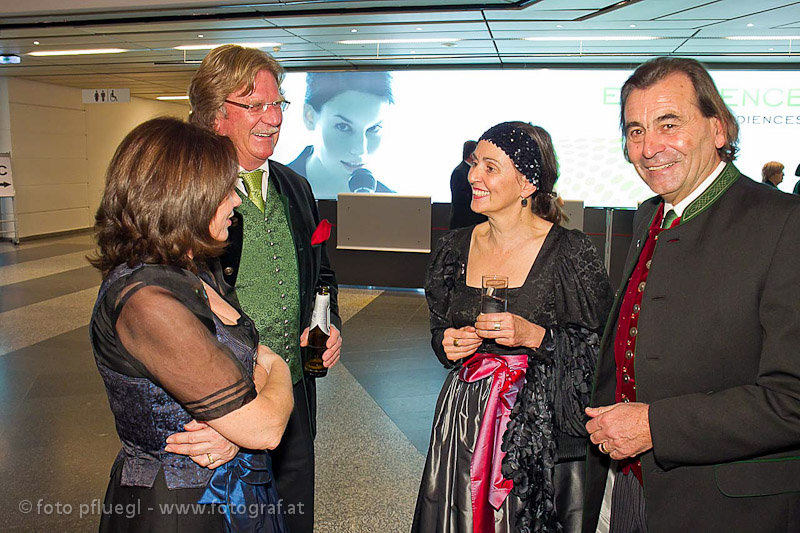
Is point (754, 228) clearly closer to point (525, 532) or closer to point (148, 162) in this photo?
point (525, 532)

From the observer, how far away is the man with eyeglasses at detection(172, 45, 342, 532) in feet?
7.22

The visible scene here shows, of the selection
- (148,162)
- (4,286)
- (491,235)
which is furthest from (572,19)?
(4,286)

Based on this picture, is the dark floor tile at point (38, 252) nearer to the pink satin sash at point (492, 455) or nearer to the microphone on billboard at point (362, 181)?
the microphone on billboard at point (362, 181)

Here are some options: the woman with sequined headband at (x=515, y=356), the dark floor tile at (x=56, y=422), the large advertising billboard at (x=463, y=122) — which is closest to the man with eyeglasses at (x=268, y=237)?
the woman with sequined headband at (x=515, y=356)

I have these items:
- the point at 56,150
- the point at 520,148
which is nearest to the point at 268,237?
the point at 520,148

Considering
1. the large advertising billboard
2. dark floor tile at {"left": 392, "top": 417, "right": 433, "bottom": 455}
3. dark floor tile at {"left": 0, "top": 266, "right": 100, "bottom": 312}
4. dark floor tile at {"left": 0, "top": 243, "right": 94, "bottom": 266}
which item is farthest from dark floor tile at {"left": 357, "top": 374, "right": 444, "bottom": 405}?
dark floor tile at {"left": 0, "top": 243, "right": 94, "bottom": 266}

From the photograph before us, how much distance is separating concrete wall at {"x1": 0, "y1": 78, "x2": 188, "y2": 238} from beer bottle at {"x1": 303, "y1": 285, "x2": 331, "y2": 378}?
14359 millimetres

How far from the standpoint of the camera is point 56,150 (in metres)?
15.9

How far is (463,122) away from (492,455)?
9418mm

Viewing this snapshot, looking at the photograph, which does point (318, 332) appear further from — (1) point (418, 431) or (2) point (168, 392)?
(1) point (418, 431)

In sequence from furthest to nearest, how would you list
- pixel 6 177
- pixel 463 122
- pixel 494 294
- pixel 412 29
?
pixel 6 177 < pixel 463 122 < pixel 412 29 < pixel 494 294

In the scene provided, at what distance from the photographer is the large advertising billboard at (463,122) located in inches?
416

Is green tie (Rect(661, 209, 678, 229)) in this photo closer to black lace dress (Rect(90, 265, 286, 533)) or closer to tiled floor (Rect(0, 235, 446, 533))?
black lace dress (Rect(90, 265, 286, 533))

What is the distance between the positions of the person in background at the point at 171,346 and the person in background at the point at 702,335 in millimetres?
899
